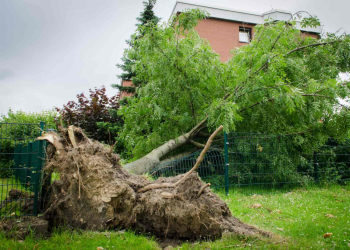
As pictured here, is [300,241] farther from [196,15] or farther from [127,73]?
[127,73]

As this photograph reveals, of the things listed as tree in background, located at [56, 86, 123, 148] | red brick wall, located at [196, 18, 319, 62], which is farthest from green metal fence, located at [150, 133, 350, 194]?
red brick wall, located at [196, 18, 319, 62]

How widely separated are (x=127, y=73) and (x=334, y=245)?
470 inches

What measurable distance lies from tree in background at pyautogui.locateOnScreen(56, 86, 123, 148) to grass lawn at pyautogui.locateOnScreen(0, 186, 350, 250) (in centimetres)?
771

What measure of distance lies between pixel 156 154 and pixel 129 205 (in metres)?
3.48

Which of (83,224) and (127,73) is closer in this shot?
(83,224)

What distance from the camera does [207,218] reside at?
3.53m

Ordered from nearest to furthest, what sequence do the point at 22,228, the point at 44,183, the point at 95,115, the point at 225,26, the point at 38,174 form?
the point at 22,228 → the point at 38,174 → the point at 44,183 → the point at 95,115 → the point at 225,26

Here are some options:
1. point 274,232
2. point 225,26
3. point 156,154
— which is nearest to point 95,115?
point 156,154

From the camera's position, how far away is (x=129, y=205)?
3.62m

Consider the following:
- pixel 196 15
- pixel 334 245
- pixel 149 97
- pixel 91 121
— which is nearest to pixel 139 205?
pixel 334 245

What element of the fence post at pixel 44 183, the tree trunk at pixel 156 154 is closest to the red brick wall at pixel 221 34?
the tree trunk at pixel 156 154

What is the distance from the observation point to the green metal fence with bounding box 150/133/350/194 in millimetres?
6906

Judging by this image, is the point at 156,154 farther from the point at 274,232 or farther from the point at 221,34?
the point at 221,34

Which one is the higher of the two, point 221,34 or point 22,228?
point 221,34
